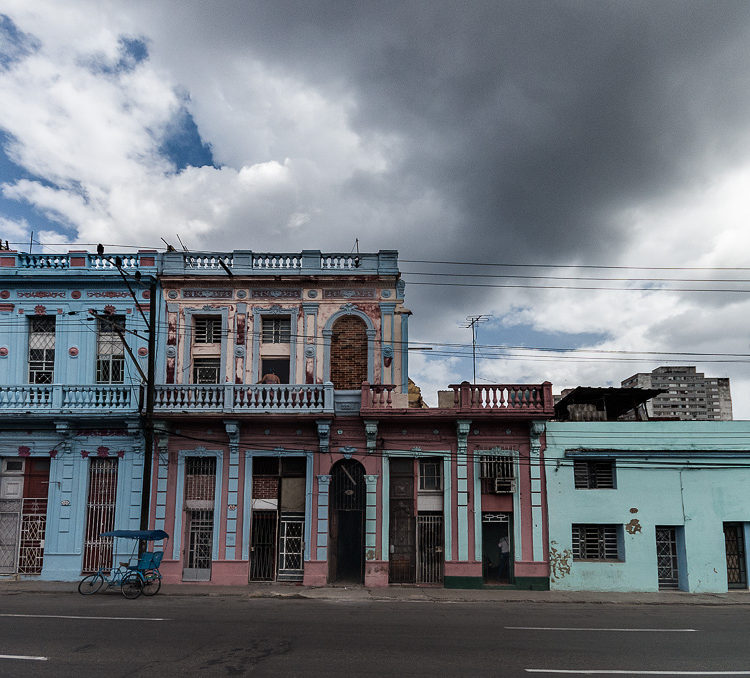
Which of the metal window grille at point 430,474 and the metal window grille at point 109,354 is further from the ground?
the metal window grille at point 109,354

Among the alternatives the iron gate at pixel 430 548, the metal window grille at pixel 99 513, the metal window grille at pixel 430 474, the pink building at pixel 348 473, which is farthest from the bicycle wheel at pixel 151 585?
the metal window grille at pixel 430 474

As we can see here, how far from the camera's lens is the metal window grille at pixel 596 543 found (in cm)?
2039

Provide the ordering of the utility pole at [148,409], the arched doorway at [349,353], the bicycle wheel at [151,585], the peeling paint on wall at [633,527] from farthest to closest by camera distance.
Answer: the arched doorway at [349,353] < the peeling paint on wall at [633,527] < the utility pole at [148,409] < the bicycle wheel at [151,585]

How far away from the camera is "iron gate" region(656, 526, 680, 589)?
66.8 ft

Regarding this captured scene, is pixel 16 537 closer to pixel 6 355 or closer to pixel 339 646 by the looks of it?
pixel 6 355

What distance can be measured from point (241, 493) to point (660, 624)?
41.9ft

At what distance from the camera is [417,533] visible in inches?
808

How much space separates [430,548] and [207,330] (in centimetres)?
1065

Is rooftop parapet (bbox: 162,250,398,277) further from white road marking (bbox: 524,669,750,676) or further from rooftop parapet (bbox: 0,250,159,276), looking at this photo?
white road marking (bbox: 524,669,750,676)

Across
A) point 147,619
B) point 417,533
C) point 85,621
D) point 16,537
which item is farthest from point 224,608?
point 16,537

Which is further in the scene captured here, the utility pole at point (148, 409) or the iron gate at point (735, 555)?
the iron gate at point (735, 555)

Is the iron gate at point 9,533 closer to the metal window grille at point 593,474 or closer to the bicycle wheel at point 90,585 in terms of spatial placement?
the bicycle wheel at point 90,585

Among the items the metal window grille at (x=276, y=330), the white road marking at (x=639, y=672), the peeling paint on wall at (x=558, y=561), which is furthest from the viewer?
the metal window grille at (x=276, y=330)

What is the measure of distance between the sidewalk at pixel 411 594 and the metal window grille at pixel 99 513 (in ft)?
3.22
